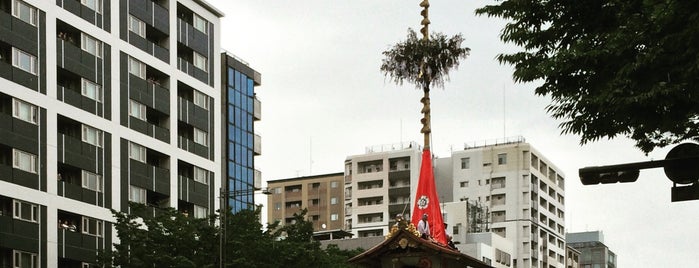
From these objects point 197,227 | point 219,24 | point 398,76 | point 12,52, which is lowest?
point 197,227

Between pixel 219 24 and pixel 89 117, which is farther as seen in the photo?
pixel 219 24

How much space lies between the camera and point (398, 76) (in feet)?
131

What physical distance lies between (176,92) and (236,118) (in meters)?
18.0

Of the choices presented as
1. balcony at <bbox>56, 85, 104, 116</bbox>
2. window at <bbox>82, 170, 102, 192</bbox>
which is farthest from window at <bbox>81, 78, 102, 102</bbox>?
window at <bbox>82, 170, 102, 192</bbox>

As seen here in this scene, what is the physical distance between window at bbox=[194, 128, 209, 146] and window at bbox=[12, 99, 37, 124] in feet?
53.2

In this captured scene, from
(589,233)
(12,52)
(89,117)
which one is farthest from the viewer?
(589,233)

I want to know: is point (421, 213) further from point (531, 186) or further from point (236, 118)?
point (531, 186)

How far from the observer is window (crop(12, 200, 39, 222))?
5577 centimetres

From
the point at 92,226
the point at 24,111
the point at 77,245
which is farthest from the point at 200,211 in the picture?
the point at 24,111

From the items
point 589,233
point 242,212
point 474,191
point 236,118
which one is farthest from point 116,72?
point 589,233

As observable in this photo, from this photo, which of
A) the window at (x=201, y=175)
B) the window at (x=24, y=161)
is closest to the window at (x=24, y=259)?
the window at (x=24, y=161)

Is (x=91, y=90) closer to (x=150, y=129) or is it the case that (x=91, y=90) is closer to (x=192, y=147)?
(x=150, y=129)

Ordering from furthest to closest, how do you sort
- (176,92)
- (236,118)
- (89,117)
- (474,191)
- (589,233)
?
(589,233) < (474,191) < (236,118) < (176,92) < (89,117)

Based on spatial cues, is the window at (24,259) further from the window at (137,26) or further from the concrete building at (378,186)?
the concrete building at (378,186)
